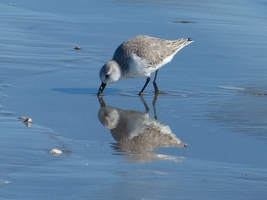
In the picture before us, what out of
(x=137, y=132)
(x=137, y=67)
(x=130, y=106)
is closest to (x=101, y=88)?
(x=137, y=67)

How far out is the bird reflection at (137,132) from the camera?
7.39 meters

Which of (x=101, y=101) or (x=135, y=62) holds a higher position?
(x=135, y=62)

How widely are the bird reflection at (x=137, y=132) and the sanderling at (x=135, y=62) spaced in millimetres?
633

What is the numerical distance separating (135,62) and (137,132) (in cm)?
202

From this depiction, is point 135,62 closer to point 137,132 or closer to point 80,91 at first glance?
point 80,91

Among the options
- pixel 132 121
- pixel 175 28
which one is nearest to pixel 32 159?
pixel 132 121

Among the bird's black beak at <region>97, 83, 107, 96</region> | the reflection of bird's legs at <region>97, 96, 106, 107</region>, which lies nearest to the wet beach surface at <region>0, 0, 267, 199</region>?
the reflection of bird's legs at <region>97, 96, 106, 107</region>

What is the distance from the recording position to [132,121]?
8.56 m

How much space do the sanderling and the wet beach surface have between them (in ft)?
0.72

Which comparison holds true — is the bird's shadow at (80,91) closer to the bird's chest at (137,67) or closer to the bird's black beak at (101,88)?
the bird's black beak at (101,88)

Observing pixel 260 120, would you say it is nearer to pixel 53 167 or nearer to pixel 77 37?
pixel 53 167

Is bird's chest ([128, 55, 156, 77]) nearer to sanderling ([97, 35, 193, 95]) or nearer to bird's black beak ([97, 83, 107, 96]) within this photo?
sanderling ([97, 35, 193, 95])

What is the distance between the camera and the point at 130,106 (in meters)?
9.25

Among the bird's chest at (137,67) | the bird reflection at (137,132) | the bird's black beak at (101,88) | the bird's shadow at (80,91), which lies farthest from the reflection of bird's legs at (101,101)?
the bird's chest at (137,67)
